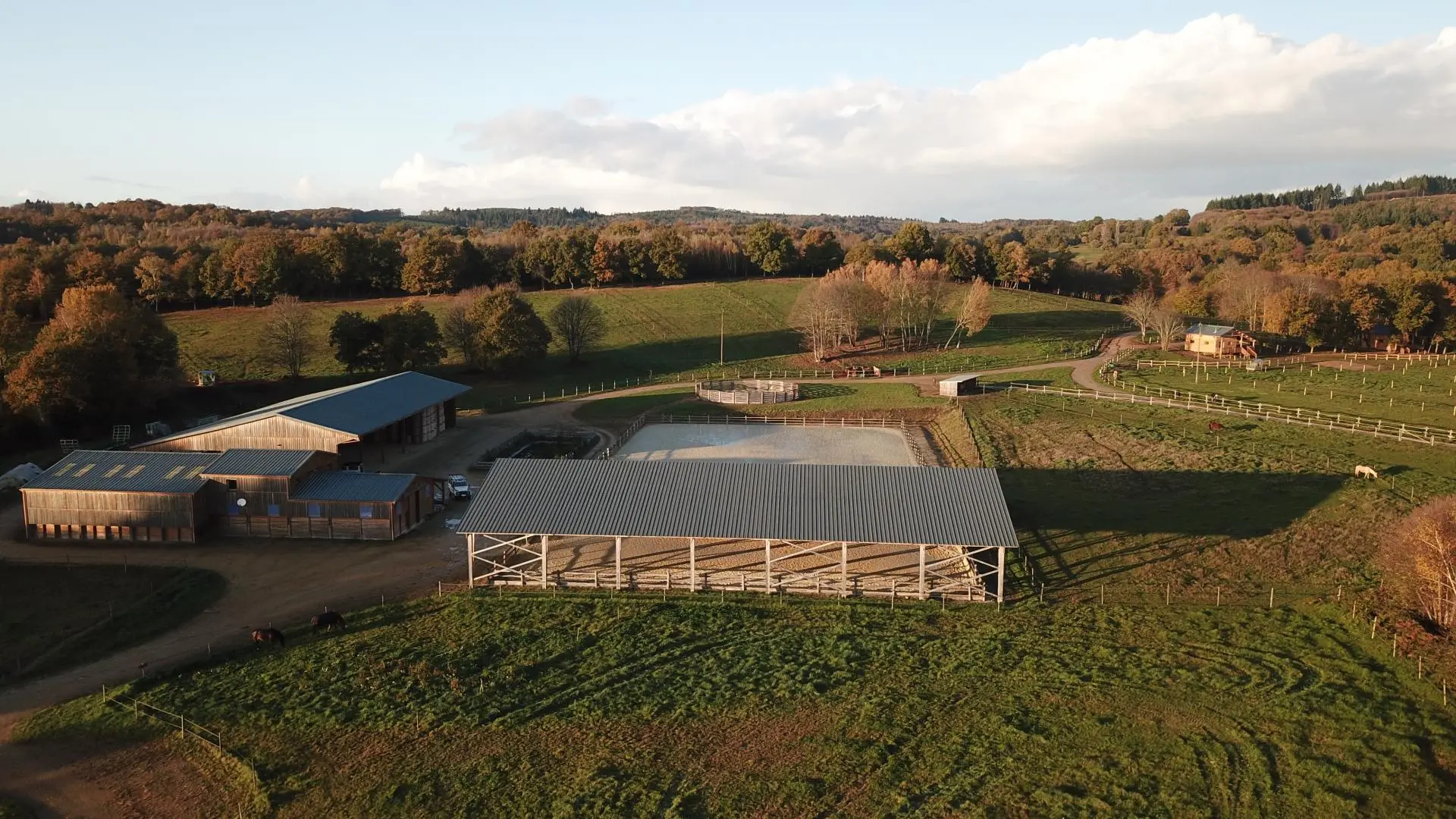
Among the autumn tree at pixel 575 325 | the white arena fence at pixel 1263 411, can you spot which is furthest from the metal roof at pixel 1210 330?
the autumn tree at pixel 575 325

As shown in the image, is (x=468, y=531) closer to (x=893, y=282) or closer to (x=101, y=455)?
(x=101, y=455)

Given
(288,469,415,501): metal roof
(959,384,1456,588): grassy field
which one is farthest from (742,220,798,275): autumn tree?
(288,469,415,501): metal roof

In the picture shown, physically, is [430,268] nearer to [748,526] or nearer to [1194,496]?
[748,526]

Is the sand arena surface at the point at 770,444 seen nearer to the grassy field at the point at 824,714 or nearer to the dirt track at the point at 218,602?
the dirt track at the point at 218,602

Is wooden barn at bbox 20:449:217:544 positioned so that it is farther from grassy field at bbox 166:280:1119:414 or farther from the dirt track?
grassy field at bbox 166:280:1119:414

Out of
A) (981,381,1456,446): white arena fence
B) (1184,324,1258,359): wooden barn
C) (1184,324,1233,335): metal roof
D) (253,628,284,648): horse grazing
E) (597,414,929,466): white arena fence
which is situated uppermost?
(1184,324,1233,335): metal roof

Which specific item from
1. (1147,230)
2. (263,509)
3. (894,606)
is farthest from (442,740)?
(1147,230)
